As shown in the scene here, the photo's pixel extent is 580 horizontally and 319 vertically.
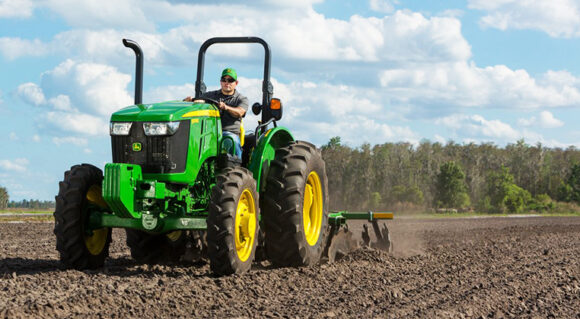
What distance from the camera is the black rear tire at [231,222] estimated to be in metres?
6.97

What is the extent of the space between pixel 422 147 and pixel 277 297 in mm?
72444

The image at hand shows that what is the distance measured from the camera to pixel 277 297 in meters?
6.41

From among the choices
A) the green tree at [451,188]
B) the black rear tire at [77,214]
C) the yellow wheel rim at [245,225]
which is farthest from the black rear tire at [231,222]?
the green tree at [451,188]

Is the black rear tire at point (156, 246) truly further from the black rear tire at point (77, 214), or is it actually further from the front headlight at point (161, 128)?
the front headlight at point (161, 128)

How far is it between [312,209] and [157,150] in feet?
8.40

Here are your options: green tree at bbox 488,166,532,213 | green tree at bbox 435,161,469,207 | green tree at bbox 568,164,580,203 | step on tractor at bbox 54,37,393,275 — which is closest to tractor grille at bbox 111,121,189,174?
step on tractor at bbox 54,37,393,275

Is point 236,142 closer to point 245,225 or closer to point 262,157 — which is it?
point 262,157

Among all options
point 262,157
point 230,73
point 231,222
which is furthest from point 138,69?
point 231,222

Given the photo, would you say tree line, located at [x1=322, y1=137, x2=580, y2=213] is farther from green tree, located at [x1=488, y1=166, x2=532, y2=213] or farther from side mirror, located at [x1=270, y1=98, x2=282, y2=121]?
side mirror, located at [x1=270, y1=98, x2=282, y2=121]

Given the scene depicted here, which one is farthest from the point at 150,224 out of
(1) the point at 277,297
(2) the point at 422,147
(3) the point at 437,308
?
(2) the point at 422,147

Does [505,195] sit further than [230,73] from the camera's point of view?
Yes

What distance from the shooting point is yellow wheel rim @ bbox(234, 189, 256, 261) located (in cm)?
741

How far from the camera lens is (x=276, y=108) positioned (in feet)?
29.0

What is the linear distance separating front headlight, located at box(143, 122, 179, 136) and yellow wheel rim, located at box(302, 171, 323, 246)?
212cm
